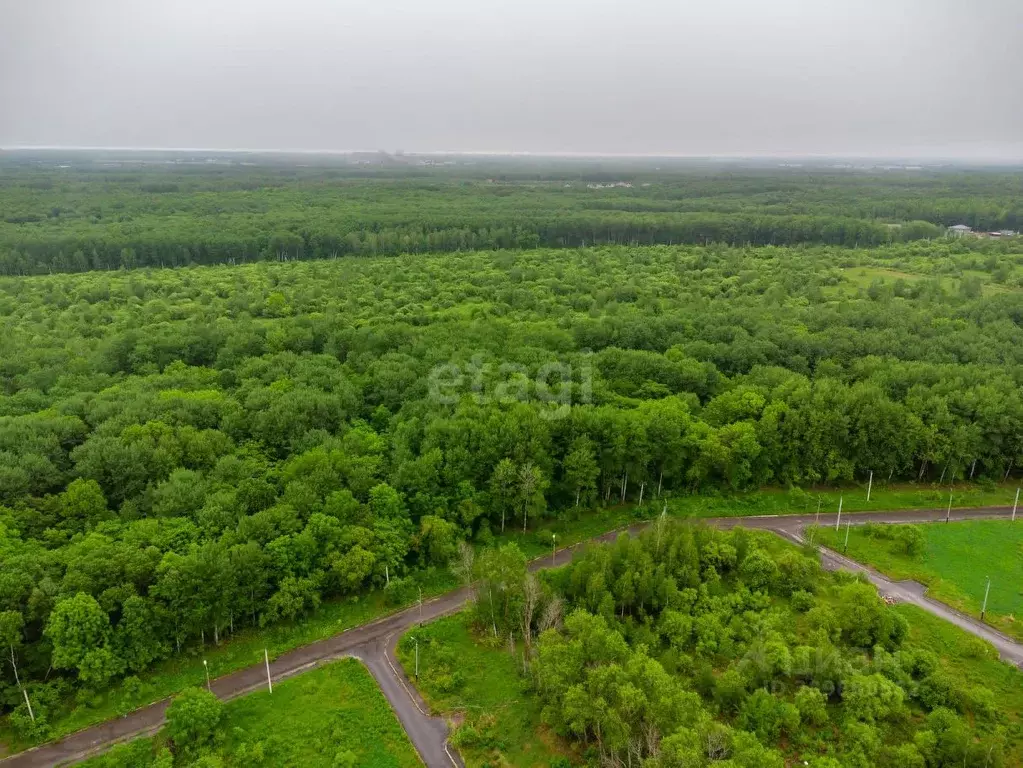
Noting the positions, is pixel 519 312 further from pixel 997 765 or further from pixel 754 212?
pixel 754 212

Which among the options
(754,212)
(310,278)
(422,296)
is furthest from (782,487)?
(754,212)

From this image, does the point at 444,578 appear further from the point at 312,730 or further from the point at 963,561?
the point at 963,561

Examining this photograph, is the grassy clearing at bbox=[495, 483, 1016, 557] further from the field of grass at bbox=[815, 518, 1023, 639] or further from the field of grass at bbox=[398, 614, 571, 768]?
the field of grass at bbox=[398, 614, 571, 768]

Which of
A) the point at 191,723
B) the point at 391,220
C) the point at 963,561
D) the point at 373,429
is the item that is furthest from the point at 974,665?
the point at 391,220

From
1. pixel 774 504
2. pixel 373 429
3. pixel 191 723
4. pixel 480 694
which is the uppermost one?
pixel 373 429

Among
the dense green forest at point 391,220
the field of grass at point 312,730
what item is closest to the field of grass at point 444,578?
the field of grass at point 312,730
